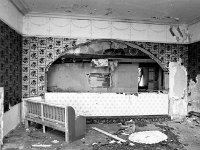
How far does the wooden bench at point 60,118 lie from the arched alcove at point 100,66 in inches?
72.0

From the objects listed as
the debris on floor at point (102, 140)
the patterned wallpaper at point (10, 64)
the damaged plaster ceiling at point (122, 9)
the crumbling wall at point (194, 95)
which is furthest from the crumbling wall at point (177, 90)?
the patterned wallpaper at point (10, 64)

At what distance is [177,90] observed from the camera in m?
6.47

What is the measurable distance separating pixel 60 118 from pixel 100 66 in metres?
2.99

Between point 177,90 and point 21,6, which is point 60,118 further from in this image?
point 177,90

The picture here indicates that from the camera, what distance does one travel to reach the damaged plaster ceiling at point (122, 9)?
4762 mm

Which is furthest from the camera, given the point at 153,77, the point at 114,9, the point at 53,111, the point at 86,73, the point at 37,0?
the point at 153,77

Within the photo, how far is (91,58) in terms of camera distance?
6.38 metres

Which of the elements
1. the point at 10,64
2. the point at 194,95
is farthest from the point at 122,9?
the point at 194,95

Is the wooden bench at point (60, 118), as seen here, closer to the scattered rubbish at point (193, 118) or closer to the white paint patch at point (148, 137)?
the white paint patch at point (148, 137)

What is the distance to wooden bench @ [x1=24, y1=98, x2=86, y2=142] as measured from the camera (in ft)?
13.1

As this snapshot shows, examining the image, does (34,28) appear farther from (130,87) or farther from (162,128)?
(162,128)

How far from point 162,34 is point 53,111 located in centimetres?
446

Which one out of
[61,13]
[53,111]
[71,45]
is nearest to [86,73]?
[71,45]

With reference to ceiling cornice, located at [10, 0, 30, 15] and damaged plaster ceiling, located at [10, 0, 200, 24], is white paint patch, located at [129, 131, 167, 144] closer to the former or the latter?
damaged plaster ceiling, located at [10, 0, 200, 24]
